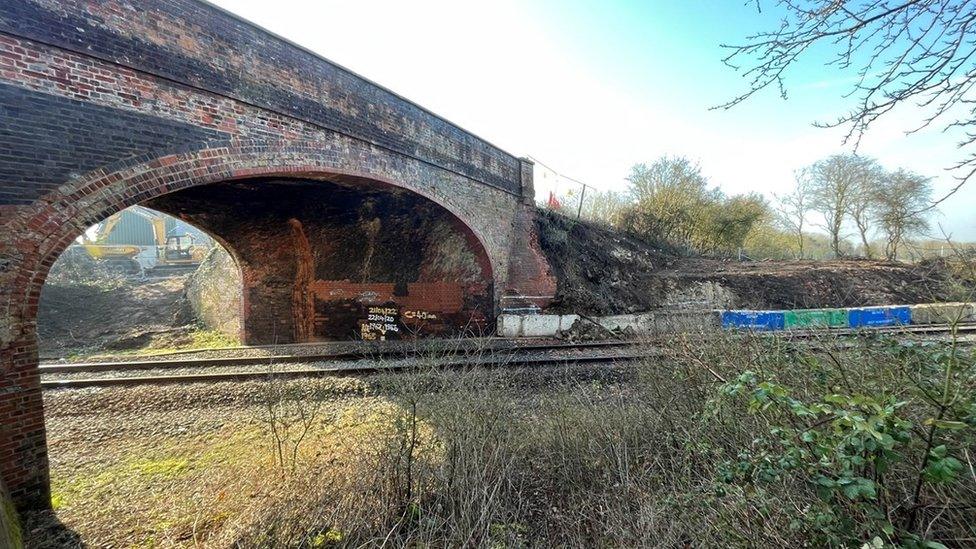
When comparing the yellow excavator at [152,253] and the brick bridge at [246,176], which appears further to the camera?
the yellow excavator at [152,253]

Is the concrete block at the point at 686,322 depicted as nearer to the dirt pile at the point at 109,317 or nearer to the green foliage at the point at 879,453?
→ the green foliage at the point at 879,453

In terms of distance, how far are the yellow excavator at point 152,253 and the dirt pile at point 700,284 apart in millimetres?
23671

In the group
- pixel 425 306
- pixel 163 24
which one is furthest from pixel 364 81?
pixel 425 306

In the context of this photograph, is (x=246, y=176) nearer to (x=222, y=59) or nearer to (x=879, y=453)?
(x=222, y=59)

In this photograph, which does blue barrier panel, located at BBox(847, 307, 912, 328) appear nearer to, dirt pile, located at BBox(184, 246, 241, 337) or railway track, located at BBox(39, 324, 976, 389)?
railway track, located at BBox(39, 324, 976, 389)

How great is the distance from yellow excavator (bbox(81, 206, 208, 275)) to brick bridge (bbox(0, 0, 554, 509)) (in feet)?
59.2

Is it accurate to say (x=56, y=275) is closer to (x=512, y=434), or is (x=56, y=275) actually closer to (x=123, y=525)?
(x=123, y=525)

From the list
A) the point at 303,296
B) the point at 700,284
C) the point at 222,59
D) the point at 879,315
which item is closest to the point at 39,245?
the point at 222,59

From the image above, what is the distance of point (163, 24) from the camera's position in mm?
4504

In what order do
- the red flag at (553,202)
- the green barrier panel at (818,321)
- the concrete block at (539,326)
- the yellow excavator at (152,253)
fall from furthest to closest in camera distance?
the yellow excavator at (152,253), the red flag at (553,202), the concrete block at (539,326), the green barrier panel at (818,321)

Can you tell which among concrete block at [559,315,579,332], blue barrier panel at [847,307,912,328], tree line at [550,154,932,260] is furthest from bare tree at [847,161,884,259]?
concrete block at [559,315,579,332]

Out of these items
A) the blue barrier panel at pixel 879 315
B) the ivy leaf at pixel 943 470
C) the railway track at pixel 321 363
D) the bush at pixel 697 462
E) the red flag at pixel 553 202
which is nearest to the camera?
the ivy leaf at pixel 943 470

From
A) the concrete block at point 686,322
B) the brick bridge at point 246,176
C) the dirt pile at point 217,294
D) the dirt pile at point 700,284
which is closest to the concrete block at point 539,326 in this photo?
the dirt pile at point 700,284

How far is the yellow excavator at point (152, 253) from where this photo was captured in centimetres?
2319
